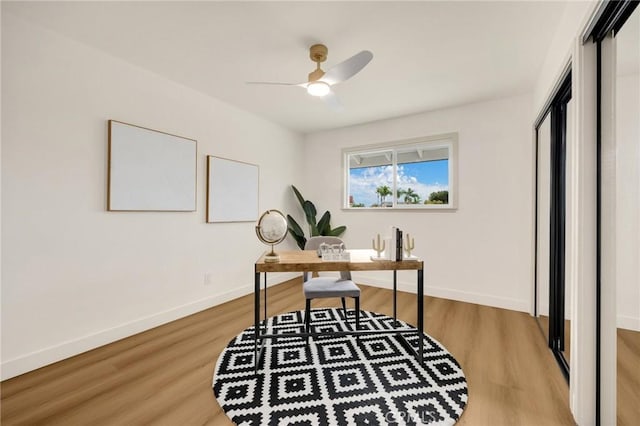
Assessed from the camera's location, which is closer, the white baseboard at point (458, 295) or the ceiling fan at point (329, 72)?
the ceiling fan at point (329, 72)

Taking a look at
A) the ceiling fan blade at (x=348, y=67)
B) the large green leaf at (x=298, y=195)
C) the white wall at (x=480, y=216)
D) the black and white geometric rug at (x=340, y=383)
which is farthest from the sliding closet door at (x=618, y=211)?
the large green leaf at (x=298, y=195)

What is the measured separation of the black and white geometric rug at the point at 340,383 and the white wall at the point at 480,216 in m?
1.47

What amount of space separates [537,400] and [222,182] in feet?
11.3

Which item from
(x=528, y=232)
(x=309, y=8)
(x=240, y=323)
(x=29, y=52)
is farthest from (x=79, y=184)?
(x=528, y=232)

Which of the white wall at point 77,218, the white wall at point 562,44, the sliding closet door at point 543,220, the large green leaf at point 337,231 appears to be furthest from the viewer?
the large green leaf at point 337,231

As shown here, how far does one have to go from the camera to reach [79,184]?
2258 millimetres

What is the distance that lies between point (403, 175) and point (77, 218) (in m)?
3.73

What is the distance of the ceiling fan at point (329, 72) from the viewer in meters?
1.88

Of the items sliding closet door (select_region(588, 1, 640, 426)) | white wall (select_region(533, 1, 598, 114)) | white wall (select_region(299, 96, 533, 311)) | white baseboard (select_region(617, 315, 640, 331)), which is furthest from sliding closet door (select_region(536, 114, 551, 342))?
white baseboard (select_region(617, 315, 640, 331))

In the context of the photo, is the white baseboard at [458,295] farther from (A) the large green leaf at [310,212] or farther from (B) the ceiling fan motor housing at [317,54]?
(B) the ceiling fan motor housing at [317,54]

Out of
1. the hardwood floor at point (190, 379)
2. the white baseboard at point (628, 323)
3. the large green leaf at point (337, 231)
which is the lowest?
the hardwood floor at point (190, 379)

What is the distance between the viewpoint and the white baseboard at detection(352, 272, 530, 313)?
10.6 ft

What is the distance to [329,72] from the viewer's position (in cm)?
202

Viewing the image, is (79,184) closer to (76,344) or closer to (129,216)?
(129,216)
